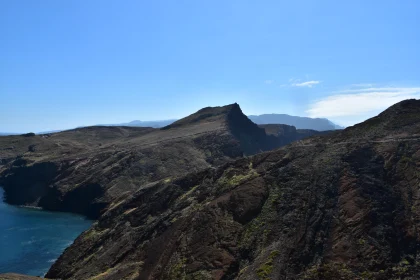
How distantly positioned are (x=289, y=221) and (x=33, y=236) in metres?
69.2

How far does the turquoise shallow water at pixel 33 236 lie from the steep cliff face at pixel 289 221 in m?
13.9

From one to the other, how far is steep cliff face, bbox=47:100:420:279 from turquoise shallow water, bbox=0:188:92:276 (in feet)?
45.6

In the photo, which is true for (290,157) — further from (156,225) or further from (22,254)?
(22,254)

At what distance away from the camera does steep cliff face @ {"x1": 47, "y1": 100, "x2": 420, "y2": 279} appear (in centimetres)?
3622

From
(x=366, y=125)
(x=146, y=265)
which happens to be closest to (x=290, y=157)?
(x=366, y=125)

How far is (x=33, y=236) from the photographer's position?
84.3m

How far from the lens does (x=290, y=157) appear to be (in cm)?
5941

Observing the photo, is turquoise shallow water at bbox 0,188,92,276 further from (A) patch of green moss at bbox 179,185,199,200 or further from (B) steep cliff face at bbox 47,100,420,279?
(A) patch of green moss at bbox 179,185,199,200

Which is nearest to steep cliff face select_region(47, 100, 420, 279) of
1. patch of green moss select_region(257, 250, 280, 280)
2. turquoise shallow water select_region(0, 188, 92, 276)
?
patch of green moss select_region(257, 250, 280, 280)

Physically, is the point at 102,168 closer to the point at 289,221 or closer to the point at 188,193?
the point at 188,193

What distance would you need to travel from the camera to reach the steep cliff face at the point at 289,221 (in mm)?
36219

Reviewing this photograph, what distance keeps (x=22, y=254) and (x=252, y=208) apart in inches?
2113

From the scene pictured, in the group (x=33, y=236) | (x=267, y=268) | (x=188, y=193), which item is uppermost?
(x=188, y=193)

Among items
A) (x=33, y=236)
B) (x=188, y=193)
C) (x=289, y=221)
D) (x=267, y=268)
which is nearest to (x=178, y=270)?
(x=267, y=268)
